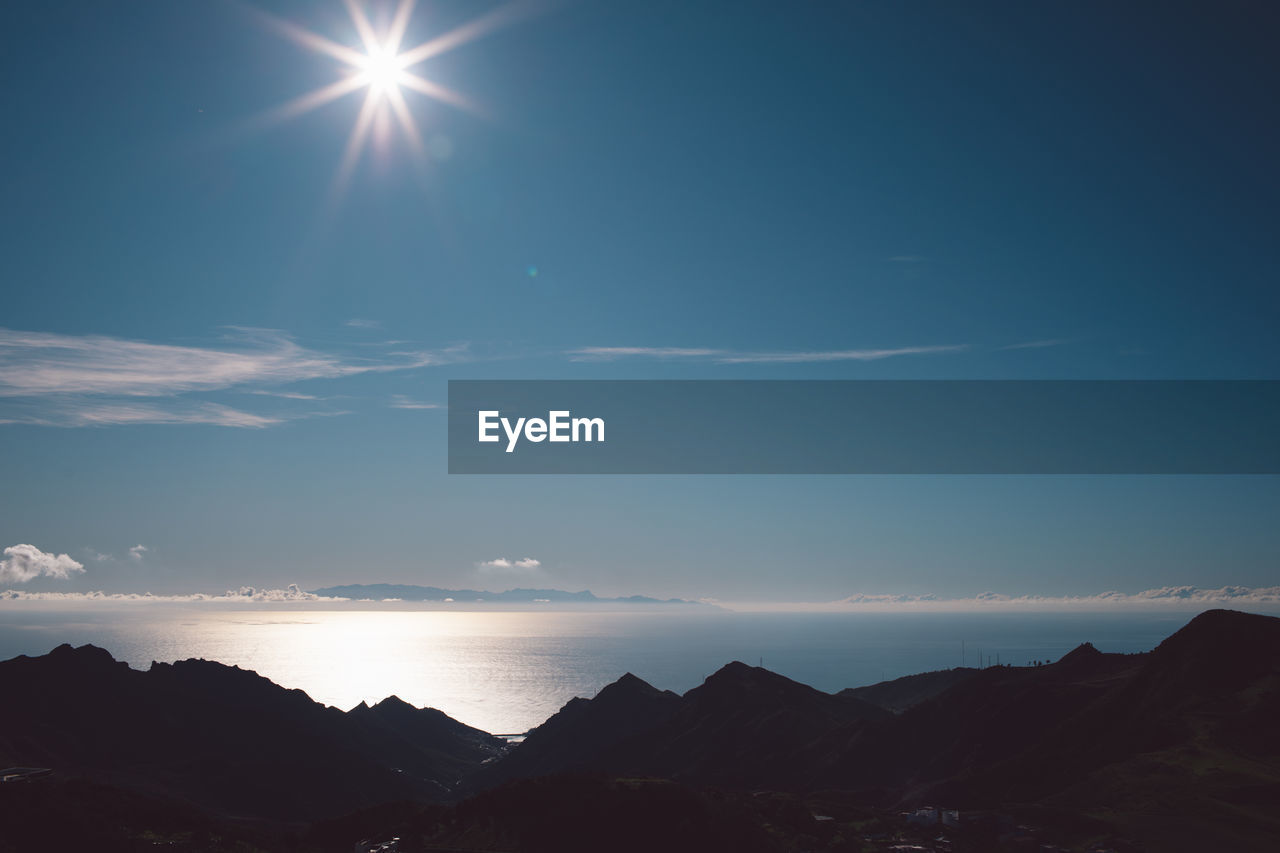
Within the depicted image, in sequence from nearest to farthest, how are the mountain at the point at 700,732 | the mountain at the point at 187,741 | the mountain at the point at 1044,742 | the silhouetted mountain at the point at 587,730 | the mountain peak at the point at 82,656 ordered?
the mountain at the point at 1044,742
the mountain at the point at 187,741
the mountain at the point at 700,732
the mountain peak at the point at 82,656
the silhouetted mountain at the point at 587,730

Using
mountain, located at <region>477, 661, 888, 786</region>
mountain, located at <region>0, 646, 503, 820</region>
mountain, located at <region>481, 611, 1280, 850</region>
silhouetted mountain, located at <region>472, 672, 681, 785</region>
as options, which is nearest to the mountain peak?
mountain, located at <region>0, 646, 503, 820</region>

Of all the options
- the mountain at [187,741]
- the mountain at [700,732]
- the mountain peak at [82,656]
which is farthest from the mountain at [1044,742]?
the mountain peak at [82,656]

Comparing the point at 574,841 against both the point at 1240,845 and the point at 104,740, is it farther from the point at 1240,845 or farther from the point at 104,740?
the point at 104,740

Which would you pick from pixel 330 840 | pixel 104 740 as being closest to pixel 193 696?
pixel 104 740

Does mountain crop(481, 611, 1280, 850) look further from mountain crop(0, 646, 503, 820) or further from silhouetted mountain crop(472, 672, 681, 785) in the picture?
mountain crop(0, 646, 503, 820)

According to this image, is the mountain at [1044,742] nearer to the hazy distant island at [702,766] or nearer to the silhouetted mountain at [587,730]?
the hazy distant island at [702,766]

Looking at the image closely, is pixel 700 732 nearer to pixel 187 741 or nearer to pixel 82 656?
pixel 187 741
